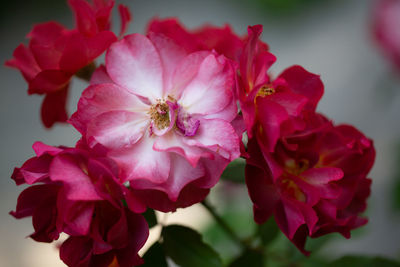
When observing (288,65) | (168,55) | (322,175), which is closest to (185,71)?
(168,55)

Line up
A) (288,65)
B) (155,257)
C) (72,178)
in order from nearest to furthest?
(72,178), (155,257), (288,65)

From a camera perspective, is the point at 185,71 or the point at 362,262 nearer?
the point at 185,71

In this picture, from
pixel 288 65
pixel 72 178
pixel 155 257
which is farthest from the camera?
pixel 288 65

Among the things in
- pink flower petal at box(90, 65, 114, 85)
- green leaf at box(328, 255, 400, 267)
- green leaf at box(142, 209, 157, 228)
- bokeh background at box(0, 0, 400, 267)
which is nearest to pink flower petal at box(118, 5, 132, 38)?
pink flower petal at box(90, 65, 114, 85)

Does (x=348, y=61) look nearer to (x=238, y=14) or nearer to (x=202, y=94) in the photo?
(x=238, y=14)

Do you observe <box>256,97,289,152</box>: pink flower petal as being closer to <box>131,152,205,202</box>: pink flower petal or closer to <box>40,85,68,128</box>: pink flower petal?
<box>131,152,205,202</box>: pink flower petal

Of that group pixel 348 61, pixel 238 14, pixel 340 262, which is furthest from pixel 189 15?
pixel 340 262

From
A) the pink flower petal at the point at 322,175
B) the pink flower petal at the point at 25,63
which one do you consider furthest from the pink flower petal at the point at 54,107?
the pink flower petal at the point at 322,175

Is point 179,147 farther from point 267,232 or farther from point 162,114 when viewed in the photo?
point 267,232
